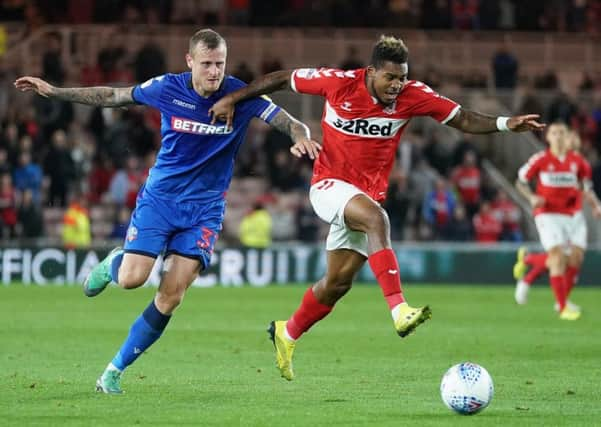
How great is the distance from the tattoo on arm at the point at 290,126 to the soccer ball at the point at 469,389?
76.7 inches

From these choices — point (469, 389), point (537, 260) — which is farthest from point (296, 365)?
point (537, 260)

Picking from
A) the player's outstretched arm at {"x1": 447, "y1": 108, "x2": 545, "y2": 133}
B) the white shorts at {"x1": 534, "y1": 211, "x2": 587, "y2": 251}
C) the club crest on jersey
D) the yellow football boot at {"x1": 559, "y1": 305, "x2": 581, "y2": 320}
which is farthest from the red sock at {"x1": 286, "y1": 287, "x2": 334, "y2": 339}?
the white shorts at {"x1": 534, "y1": 211, "x2": 587, "y2": 251}

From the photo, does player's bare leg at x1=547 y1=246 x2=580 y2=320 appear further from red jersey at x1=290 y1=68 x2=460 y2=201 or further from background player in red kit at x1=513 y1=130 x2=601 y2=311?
red jersey at x1=290 y1=68 x2=460 y2=201

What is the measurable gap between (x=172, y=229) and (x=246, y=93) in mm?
1068

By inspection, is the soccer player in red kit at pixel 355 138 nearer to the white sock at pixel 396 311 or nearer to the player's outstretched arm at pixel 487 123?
the player's outstretched arm at pixel 487 123

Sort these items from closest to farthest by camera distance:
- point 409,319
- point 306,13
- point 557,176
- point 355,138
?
1. point 409,319
2. point 355,138
3. point 557,176
4. point 306,13

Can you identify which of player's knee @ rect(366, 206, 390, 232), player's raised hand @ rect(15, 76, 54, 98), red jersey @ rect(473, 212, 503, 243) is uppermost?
player's raised hand @ rect(15, 76, 54, 98)

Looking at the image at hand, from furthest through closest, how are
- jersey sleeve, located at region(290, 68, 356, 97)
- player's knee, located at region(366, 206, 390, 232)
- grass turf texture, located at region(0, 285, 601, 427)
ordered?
jersey sleeve, located at region(290, 68, 356, 97)
player's knee, located at region(366, 206, 390, 232)
grass turf texture, located at region(0, 285, 601, 427)

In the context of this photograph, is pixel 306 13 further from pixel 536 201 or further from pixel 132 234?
pixel 132 234

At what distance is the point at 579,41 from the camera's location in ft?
102

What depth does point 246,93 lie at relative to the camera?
983cm

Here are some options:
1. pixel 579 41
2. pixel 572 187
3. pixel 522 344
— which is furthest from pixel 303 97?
pixel 522 344

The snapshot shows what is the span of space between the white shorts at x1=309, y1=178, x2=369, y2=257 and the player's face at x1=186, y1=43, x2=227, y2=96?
3.52 feet

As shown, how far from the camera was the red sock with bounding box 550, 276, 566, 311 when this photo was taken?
57.9 feet
